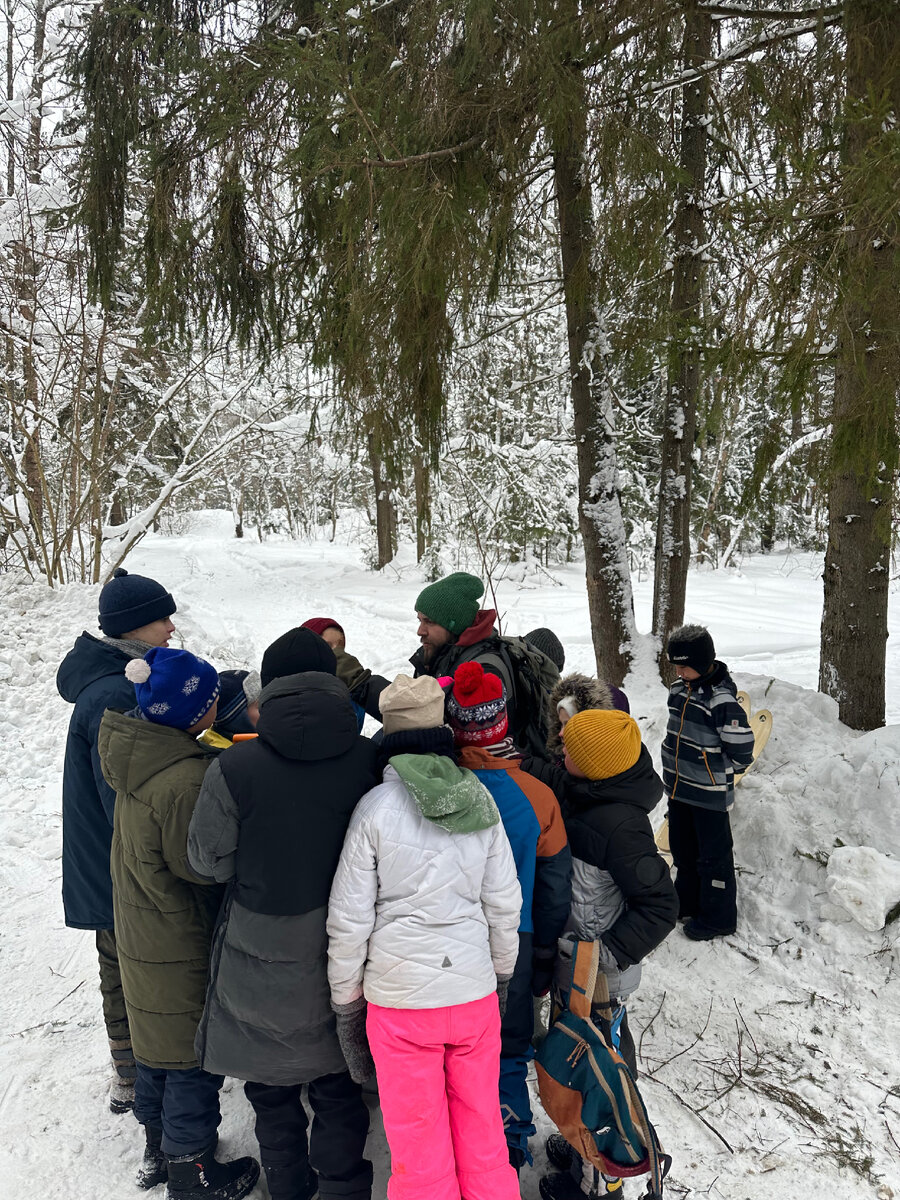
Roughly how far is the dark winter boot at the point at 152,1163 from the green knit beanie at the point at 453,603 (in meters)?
2.26

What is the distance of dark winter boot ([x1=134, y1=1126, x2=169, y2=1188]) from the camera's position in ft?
7.88

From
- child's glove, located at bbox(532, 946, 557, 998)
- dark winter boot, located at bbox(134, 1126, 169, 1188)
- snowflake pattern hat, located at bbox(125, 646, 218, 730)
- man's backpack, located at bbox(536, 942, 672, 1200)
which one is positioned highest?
snowflake pattern hat, located at bbox(125, 646, 218, 730)

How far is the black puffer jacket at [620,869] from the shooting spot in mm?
2365

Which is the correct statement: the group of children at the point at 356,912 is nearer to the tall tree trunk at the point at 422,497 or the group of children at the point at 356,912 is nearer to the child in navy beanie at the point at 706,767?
the child in navy beanie at the point at 706,767

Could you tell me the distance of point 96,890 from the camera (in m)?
2.73

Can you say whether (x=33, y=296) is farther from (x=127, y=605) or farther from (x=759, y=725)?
(x=759, y=725)

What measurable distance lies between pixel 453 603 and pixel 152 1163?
95.8 inches

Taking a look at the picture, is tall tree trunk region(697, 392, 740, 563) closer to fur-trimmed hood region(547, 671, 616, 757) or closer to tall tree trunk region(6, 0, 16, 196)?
tall tree trunk region(6, 0, 16, 196)

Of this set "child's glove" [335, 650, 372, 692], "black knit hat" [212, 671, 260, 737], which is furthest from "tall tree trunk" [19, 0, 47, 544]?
"black knit hat" [212, 671, 260, 737]

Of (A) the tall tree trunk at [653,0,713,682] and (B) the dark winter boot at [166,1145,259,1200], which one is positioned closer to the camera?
(B) the dark winter boot at [166,1145,259,1200]

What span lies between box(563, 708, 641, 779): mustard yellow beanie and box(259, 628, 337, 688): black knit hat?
931mm

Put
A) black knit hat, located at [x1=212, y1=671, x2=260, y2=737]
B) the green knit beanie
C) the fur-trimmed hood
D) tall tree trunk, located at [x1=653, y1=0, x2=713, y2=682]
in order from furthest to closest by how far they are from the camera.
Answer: tall tree trunk, located at [x1=653, y1=0, x2=713, y2=682] < the green knit beanie < black knit hat, located at [x1=212, y1=671, x2=260, y2=737] < the fur-trimmed hood

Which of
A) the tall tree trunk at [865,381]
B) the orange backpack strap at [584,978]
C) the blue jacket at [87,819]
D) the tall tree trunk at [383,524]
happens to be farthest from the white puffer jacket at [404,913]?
the tall tree trunk at [383,524]

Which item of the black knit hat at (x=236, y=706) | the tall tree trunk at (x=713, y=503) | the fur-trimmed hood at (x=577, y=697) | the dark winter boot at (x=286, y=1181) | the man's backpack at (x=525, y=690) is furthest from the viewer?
the tall tree trunk at (x=713, y=503)
